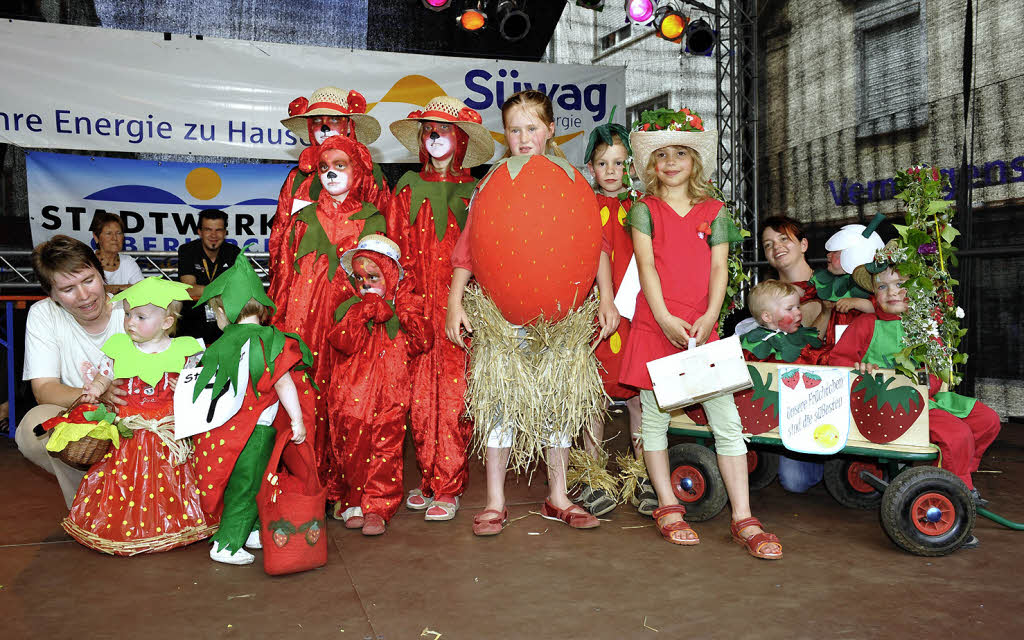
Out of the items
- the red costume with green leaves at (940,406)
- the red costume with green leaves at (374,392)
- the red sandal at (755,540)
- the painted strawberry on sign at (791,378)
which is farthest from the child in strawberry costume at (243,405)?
the red costume with green leaves at (940,406)

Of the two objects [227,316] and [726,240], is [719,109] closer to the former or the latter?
[726,240]

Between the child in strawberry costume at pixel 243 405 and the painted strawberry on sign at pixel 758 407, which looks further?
the painted strawberry on sign at pixel 758 407

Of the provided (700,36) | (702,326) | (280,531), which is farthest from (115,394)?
(700,36)

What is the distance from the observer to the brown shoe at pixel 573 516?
290 centimetres

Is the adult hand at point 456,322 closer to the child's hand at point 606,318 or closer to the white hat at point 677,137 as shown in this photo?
the child's hand at point 606,318

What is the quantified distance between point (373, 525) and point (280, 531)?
1.63ft

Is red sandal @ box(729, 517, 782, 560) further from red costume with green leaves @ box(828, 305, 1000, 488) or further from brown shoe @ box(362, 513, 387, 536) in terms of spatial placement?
brown shoe @ box(362, 513, 387, 536)

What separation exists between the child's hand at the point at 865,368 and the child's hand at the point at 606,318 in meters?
0.90

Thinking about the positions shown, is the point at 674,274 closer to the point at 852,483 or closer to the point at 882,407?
the point at 882,407

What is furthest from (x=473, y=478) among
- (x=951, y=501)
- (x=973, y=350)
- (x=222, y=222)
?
(x=973, y=350)

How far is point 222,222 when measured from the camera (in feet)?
18.8

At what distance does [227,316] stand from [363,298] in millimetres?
559

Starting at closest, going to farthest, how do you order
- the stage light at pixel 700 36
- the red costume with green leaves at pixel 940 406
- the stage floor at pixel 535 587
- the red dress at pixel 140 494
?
the stage floor at pixel 535 587, the red dress at pixel 140 494, the red costume with green leaves at pixel 940 406, the stage light at pixel 700 36

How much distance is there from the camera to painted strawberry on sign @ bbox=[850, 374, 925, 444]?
2654 millimetres
